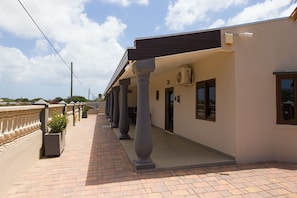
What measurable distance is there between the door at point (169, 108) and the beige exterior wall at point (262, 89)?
5.05 m

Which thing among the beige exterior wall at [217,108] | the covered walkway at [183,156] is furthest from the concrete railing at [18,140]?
the beige exterior wall at [217,108]

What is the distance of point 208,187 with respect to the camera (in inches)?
165

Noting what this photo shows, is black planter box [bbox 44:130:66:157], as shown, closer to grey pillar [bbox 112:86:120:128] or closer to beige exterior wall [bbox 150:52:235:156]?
beige exterior wall [bbox 150:52:235:156]

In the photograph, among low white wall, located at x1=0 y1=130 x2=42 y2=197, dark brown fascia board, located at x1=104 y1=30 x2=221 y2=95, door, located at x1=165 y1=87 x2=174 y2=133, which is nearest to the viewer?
low white wall, located at x1=0 y1=130 x2=42 y2=197

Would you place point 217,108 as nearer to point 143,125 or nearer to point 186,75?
point 186,75

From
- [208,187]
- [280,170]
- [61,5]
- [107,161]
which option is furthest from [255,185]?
[61,5]

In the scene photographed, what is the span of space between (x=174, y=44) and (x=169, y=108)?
21.2 feet

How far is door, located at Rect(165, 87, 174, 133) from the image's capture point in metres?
10.9

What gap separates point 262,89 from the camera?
19.3 feet

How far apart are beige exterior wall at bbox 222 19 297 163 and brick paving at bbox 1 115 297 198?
0.40 m

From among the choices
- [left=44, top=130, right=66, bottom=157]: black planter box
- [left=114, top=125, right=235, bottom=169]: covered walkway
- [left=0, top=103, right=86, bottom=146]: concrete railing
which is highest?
[left=0, top=103, right=86, bottom=146]: concrete railing

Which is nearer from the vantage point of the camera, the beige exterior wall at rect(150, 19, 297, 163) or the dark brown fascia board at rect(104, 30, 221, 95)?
the dark brown fascia board at rect(104, 30, 221, 95)

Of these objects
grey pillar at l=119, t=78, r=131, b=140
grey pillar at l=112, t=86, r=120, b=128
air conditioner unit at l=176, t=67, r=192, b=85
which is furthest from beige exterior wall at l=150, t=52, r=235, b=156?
grey pillar at l=112, t=86, r=120, b=128

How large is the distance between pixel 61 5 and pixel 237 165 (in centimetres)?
763
